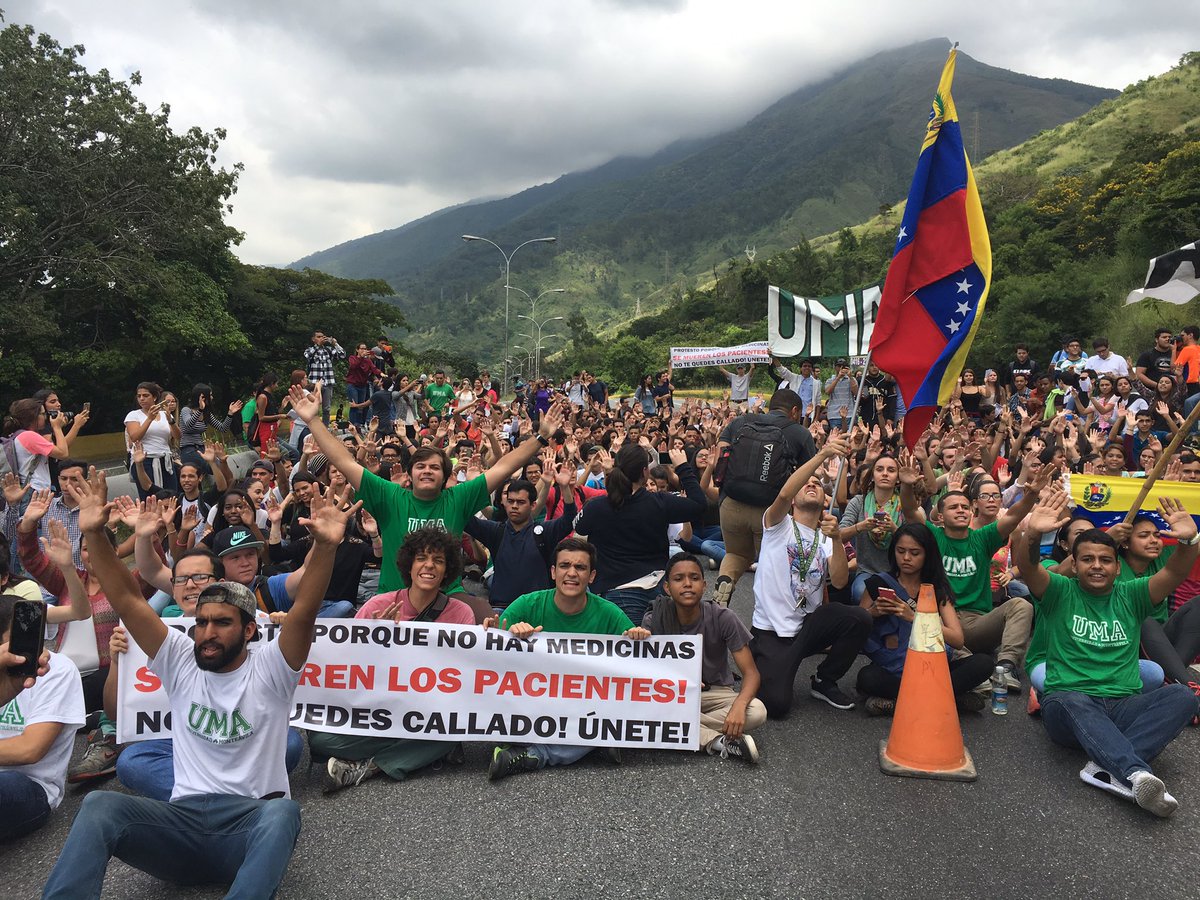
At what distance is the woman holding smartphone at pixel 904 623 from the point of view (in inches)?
221

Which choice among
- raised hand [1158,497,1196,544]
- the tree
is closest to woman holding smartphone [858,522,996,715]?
raised hand [1158,497,1196,544]

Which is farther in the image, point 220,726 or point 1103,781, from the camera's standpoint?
point 1103,781

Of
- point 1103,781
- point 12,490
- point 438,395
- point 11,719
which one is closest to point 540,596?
point 11,719

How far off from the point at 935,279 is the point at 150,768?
6077 mm

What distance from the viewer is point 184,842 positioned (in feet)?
11.7

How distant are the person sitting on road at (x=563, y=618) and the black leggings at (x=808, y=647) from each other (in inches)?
43.1

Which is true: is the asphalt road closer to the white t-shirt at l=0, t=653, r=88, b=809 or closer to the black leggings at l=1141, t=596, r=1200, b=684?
the white t-shirt at l=0, t=653, r=88, b=809

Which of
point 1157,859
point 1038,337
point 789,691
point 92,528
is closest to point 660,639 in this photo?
point 789,691

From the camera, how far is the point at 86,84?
24500mm

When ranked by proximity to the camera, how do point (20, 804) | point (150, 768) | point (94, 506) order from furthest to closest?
1. point (150, 768)
2. point (20, 804)
3. point (94, 506)

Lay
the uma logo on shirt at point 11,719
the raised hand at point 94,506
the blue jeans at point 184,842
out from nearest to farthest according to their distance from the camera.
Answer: the blue jeans at point 184,842, the raised hand at point 94,506, the uma logo on shirt at point 11,719

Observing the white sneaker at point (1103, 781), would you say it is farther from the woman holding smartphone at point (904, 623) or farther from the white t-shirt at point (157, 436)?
the white t-shirt at point (157, 436)

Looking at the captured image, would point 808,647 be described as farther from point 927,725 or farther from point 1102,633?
point 1102,633

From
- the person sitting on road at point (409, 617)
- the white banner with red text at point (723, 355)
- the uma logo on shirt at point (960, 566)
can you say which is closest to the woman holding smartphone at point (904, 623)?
the uma logo on shirt at point (960, 566)
